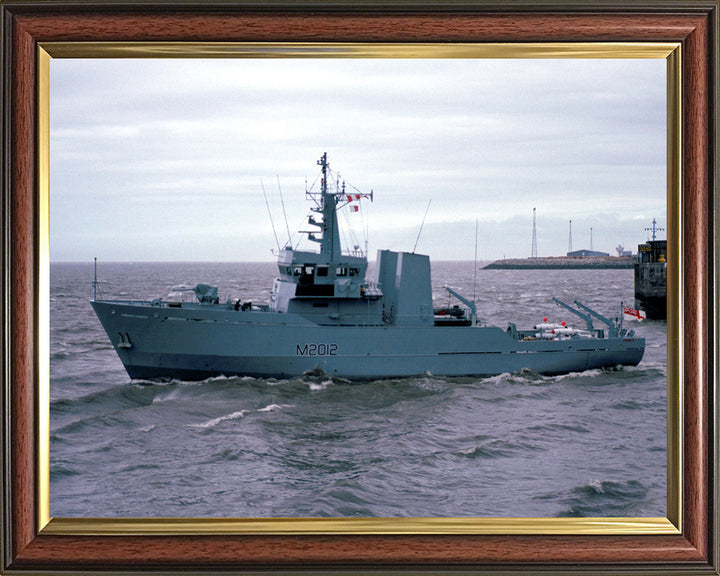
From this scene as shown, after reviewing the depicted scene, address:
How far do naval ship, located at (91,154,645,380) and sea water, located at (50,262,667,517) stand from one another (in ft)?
6.98

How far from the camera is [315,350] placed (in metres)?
14.2

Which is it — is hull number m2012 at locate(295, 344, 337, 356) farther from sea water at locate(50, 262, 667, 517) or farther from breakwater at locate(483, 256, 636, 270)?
breakwater at locate(483, 256, 636, 270)

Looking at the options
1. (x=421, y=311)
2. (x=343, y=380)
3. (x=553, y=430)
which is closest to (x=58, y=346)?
(x=553, y=430)

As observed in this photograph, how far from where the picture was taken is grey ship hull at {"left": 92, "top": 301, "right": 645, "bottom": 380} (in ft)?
45.9

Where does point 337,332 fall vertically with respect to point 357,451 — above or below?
above

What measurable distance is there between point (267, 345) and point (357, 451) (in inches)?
252

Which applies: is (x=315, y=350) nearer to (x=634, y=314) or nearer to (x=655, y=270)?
(x=634, y=314)

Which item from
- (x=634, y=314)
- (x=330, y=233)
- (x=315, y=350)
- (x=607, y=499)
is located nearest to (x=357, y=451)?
(x=634, y=314)

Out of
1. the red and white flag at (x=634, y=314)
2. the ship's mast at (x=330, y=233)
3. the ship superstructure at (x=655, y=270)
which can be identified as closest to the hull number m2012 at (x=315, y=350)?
the ship's mast at (x=330, y=233)

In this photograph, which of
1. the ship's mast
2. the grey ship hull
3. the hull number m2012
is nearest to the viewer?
the grey ship hull

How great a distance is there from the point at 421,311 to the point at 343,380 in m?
2.51

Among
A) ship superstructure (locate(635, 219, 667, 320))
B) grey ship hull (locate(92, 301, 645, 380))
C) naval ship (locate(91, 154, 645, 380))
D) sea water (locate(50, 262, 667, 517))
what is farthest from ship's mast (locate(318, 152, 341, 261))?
ship superstructure (locate(635, 219, 667, 320))

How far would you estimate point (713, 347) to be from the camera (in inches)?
142

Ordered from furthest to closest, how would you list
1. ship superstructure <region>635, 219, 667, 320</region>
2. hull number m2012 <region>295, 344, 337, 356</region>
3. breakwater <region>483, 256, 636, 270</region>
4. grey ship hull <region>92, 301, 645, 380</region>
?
hull number m2012 <region>295, 344, 337, 356</region>
grey ship hull <region>92, 301, 645, 380</region>
breakwater <region>483, 256, 636, 270</region>
ship superstructure <region>635, 219, 667, 320</region>
